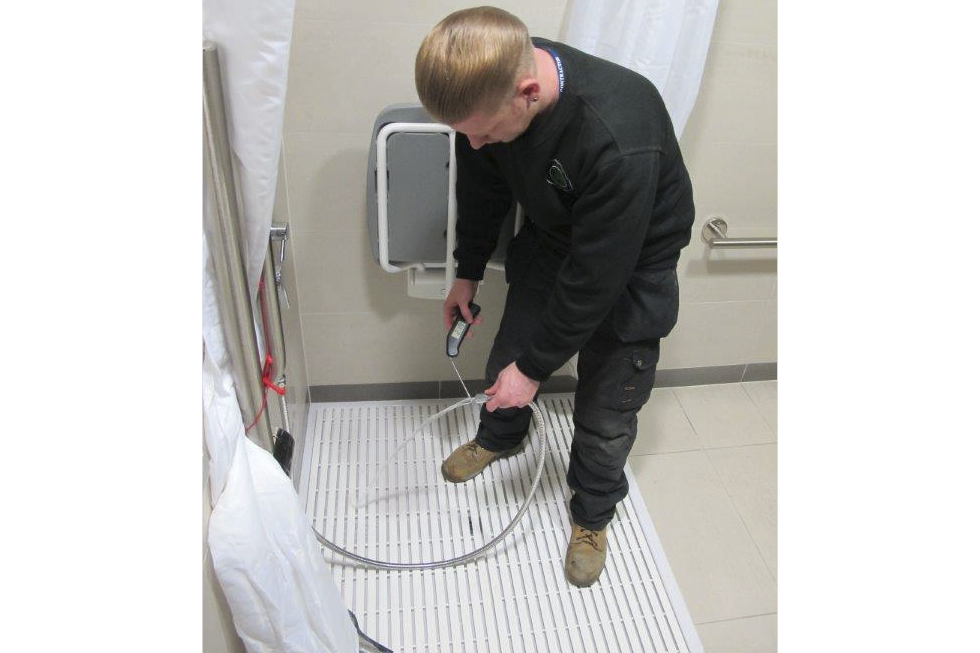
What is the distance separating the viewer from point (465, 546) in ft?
5.50

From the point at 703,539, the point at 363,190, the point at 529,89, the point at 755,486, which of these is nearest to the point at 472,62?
the point at 529,89

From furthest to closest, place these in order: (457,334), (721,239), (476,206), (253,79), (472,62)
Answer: (721,239) < (457,334) < (476,206) < (472,62) < (253,79)

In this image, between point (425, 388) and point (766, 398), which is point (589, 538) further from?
point (766, 398)

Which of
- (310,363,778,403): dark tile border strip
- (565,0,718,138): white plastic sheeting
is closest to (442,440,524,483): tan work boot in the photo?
(310,363,778,403): dark tile border strip

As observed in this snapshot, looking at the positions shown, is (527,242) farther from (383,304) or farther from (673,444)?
(673,444)

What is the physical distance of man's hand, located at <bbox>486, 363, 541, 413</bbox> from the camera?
4.57 ft

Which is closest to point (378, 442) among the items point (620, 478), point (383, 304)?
point (383, 304)

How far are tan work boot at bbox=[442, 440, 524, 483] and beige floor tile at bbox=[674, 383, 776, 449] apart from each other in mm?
649

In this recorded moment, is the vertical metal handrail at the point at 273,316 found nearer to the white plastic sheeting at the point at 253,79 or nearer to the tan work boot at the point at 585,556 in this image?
the white plastic sheeting at the point at 253,79

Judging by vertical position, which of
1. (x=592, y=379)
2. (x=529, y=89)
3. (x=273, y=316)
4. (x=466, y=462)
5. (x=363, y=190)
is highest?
(x=529, y=89)

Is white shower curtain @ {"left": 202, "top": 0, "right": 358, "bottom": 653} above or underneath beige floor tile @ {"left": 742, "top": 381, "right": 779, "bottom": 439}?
above

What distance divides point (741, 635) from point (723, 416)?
702mm

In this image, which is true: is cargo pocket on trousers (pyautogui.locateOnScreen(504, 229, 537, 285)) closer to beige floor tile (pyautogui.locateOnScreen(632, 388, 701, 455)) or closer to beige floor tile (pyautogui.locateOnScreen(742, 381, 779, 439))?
beige floor tile (pyautogui.locateOnScreen(632, 388, 701, 455))

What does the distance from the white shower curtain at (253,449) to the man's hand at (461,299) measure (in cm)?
60
